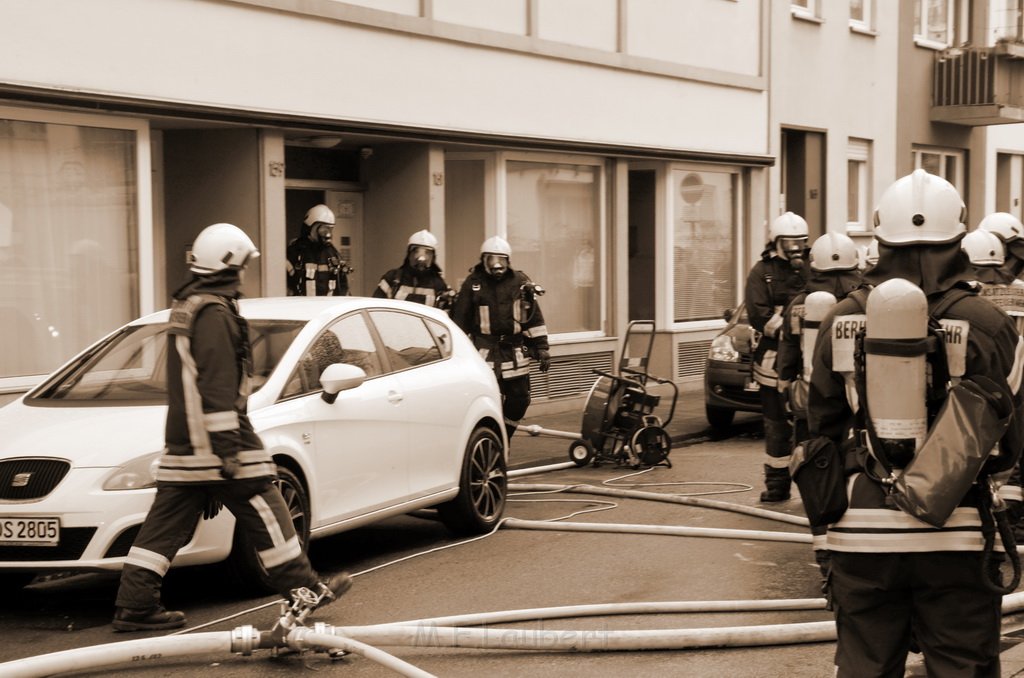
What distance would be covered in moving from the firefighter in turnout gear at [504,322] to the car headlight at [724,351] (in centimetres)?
268

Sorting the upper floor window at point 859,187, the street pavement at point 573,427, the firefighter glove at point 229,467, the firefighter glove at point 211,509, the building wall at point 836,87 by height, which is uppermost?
the building wall at point 836,87

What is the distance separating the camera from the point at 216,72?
43.5ft

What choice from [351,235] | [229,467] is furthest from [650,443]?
[229,467]

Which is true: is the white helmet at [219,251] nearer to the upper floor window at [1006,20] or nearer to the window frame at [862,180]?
the window frame at [862,180]

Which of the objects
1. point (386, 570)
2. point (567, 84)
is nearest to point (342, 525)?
point (386, 570)

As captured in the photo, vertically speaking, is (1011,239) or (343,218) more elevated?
(343,218)

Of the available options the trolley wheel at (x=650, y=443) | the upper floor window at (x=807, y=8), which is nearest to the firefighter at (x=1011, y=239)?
the trolley wheel at (x=650, y=443)

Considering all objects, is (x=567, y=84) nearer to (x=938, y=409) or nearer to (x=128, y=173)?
(x=128, y=173)

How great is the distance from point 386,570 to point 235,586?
113 centimetres

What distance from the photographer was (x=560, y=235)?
60.8ft

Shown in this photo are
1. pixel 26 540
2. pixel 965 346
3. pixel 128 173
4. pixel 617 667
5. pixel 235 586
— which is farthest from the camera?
pixel 128 173

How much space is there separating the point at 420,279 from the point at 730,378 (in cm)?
340

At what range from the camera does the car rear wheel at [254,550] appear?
7.70m

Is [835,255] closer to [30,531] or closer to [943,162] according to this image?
[30,531]
